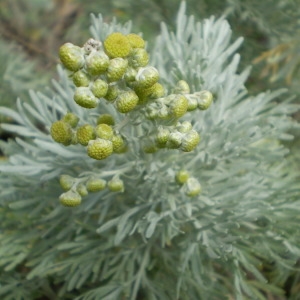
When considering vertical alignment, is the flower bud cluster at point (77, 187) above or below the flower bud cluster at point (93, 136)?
below

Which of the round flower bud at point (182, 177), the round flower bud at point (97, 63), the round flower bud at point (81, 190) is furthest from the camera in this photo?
the round flower bud at point (182, 177)

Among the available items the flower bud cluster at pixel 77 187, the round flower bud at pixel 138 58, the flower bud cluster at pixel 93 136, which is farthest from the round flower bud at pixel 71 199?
the round flower bud at pixel 138 58

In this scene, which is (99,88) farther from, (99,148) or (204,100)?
(204,100)

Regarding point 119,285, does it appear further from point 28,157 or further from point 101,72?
point 101,72

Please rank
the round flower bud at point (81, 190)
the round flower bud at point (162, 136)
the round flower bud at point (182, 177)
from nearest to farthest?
the round flower bud at point (162, 136) < the round flower bud at point (81, 190) < the round flower bud at point (182, 177)

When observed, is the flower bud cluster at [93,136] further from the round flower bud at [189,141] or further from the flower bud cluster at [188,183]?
the flower bud cluster at [188,183]

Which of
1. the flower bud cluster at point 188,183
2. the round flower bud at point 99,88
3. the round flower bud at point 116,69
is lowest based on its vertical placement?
the flower bud cluster at point 188,183

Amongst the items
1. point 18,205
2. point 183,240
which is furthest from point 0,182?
point 183,240

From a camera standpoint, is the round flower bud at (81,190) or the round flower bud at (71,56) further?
the round flower bud at (81,190)
